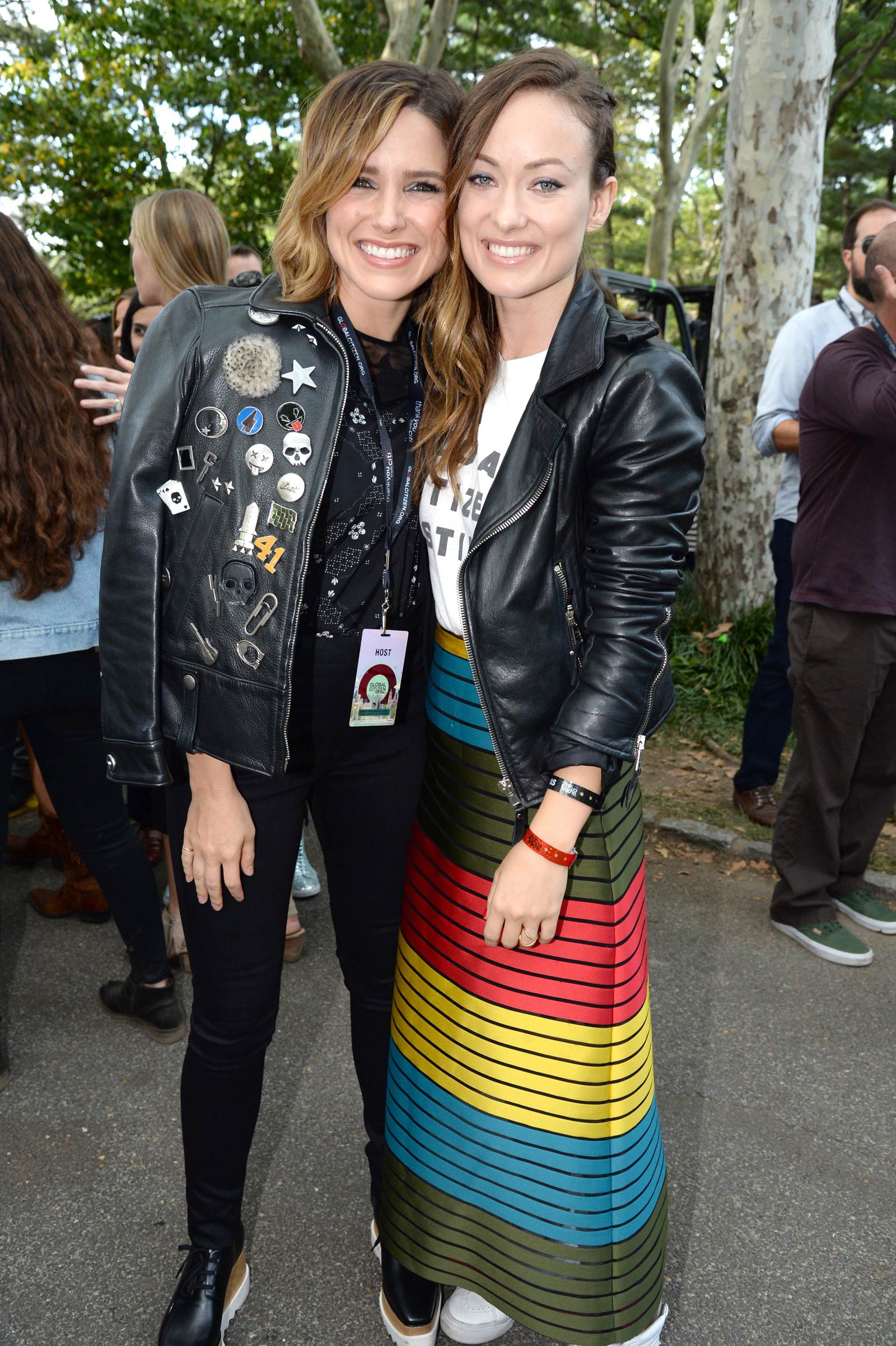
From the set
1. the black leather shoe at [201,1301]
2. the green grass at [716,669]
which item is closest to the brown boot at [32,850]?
the black leather shoe at [201,1301]

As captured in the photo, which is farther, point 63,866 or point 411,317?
point 63,866

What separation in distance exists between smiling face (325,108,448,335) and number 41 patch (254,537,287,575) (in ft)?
1.50

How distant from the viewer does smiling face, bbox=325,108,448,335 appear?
1699 mm

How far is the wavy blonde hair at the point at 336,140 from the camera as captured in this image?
1677 mm

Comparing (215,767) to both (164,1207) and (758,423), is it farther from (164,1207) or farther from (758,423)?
(758,423)

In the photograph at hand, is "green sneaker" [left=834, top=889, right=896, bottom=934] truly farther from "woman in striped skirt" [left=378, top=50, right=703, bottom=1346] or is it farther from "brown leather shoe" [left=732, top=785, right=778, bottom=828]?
"woman in striped skirt" [left=378, top=50, right=703, bottom=1346]

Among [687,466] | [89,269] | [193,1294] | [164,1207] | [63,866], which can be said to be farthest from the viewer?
[89,269]

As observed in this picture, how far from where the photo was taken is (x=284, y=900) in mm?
1954

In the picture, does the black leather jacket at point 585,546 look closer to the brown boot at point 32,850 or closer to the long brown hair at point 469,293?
the long brown hair at point 469,293

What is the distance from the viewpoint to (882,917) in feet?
12.9

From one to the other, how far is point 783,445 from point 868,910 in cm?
196

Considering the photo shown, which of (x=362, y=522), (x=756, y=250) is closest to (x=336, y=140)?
(x=362, y=522)

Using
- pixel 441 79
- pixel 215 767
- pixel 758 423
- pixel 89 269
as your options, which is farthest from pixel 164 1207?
pixel 89 269

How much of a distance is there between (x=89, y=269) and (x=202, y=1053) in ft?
53.6
